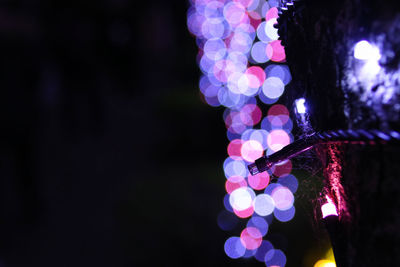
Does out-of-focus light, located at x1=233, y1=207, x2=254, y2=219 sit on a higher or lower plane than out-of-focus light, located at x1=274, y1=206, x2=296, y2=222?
lower

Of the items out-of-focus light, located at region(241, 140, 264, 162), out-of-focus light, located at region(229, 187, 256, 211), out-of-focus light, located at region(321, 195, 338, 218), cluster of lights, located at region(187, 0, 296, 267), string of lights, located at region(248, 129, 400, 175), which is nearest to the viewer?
string of lights, located at region(248, 129, 400, 175)

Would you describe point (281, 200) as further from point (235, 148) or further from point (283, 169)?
point (235, 148)

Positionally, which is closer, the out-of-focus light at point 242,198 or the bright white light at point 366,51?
the bright white light at point 366,51

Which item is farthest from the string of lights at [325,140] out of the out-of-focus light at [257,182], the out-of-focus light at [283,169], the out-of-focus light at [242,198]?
the out-of-focus light at [242,198]

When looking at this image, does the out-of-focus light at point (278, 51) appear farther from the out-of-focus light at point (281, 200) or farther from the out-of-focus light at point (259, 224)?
the out-of-focus light at point (259, 224)

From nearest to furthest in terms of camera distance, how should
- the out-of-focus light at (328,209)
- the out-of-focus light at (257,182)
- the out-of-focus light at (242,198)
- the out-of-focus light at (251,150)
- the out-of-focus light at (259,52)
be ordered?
the out-of-focus light at (328,209) → the out-of-focus light at (257,182) → the out-of-focus light at (242,198) → the out-of-focus light at (259,52) → the out-of-focus light at (251,150)

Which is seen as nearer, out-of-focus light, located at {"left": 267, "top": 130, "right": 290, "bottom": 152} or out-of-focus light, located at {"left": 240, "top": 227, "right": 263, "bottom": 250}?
out-of-focus light, located at {"left": 267, "top": 130, "right": 290, "bottom": 152}

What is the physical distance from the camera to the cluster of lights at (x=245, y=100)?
2371 mm

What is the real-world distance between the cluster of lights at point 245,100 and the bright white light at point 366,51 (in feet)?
4.99

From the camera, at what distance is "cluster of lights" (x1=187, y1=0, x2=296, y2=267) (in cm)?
237

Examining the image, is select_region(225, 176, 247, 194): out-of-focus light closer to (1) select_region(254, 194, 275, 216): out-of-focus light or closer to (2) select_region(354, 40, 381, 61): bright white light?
(1) select_region(254, 194, 275, 216): out-of-focus light

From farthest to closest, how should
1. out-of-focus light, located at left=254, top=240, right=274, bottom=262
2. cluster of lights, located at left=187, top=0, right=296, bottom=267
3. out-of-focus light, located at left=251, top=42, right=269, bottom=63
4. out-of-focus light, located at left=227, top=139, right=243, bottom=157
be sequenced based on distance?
out-of-focus light, located at left=227, top=139, right=243, bottom=157 → out-of-focus light, located at left=251, top=42, right=269, bottom=63 → cluster of lights, located at left=187, top=0, right=296, bottom=267 → out-of-focus light, located at left=254, top=240, right=274, bottom=262

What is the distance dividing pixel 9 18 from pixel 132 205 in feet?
8.54

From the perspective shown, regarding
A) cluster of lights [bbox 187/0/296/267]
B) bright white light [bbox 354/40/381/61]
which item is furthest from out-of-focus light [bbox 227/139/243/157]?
bright white light [bbox 354/40/381/61]
